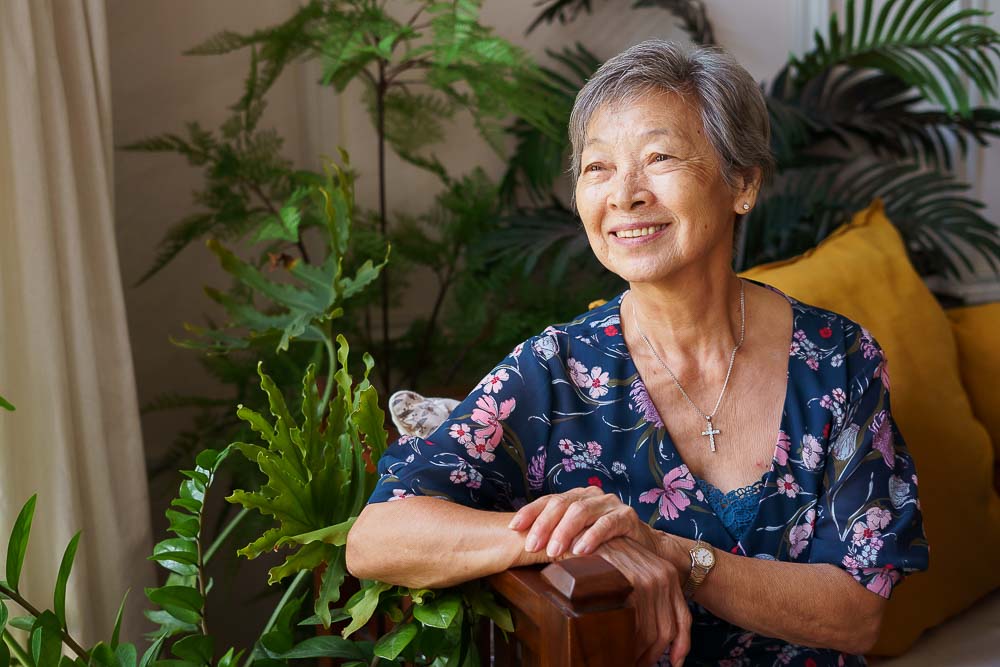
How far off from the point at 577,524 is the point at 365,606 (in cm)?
30

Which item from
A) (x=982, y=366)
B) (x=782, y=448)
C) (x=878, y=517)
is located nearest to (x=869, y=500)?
(x=878, y=517)

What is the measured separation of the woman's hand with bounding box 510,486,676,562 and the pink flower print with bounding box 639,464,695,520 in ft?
0.58

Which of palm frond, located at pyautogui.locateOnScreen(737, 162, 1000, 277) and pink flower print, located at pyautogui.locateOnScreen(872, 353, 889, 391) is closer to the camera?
pink flower print, located at pyautogui.locateOnScreen(872, 353, 889, 391)

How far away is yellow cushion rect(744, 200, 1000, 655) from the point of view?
5.84 feet

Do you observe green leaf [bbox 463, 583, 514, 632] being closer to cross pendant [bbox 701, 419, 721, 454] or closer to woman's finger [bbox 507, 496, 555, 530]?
woman's finger [bbox 507, 496, 555, 530]

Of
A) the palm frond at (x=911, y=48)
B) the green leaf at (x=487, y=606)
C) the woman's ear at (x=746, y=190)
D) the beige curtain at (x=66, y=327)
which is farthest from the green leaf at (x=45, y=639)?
the palm frond at (x=911, y=48)

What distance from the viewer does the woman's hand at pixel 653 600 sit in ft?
3.43

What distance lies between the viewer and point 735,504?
1343 millimetres

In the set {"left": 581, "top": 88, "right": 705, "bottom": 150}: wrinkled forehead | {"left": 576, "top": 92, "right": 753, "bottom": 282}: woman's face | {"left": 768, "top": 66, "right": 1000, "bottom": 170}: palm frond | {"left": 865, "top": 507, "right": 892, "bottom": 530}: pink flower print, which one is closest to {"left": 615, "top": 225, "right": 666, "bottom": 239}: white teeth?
{"left": 576, "top": 92, "right": 753, "bottom": 282}: woman's face

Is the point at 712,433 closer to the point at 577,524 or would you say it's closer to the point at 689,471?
the point at 689,471

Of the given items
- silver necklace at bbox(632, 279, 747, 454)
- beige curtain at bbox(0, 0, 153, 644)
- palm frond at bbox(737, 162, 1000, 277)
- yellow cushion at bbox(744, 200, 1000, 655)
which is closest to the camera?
silver necklace at bbox(632, 279, 747, 454)

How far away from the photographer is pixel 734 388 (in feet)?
4.66

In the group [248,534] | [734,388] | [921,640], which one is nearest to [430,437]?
[734,388]

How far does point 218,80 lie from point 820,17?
5.23 ft
